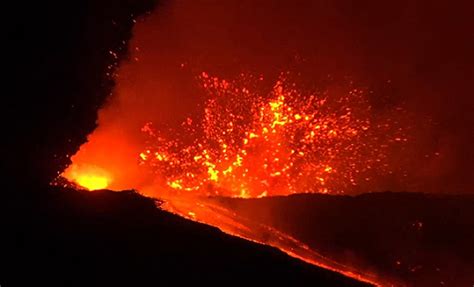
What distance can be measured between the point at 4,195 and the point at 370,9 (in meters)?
5.53

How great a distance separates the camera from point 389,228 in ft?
24.1

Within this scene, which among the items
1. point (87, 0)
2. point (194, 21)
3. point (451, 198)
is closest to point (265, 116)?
point (194, 21)

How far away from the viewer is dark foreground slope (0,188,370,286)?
354 centimetres

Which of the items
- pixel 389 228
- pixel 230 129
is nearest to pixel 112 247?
pixel 389 228

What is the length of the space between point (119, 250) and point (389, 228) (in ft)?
14.6

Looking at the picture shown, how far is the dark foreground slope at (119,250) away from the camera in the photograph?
11.6 ft

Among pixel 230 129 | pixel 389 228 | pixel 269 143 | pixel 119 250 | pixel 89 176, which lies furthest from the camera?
pixel 269 143

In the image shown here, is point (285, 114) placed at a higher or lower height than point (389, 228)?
higher

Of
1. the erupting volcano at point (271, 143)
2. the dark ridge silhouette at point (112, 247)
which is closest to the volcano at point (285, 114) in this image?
the erupting volcano at point (271, 143)

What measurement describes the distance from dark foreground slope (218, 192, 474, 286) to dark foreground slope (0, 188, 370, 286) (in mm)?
2913

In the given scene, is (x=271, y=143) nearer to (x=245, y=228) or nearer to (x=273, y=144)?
(x=273, y=144)

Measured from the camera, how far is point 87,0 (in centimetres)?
576

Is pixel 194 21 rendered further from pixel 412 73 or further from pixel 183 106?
pixel 412 73

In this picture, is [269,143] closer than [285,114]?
No
